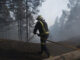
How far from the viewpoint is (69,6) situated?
58281 millimetres

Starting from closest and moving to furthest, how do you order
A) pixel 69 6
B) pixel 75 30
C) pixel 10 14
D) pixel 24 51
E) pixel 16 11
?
pixel 24 51, pixel 16 11, pixel 10 14, pixel 75 30, pixel 69 6

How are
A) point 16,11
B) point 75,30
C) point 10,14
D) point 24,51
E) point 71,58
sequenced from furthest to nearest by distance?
point 75,30
point 10,14
point 16,11
point 24,51
point 71,58

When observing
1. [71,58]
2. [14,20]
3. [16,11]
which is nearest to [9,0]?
[16,11]

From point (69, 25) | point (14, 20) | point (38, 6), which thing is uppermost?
point (38, 6)

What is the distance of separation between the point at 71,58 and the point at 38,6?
2380 cm

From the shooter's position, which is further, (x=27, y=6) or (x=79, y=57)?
(x=27, y=6)

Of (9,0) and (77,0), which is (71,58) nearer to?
(9,0)

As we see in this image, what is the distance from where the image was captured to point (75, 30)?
165ft

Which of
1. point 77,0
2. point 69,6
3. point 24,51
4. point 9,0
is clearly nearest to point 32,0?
point 9,0

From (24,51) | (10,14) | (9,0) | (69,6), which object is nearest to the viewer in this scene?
(24,51)

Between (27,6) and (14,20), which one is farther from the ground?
(27,6)

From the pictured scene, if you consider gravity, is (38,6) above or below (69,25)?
above

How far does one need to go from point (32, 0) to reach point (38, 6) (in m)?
1.68

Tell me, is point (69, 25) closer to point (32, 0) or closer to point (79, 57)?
point (32, 0)
